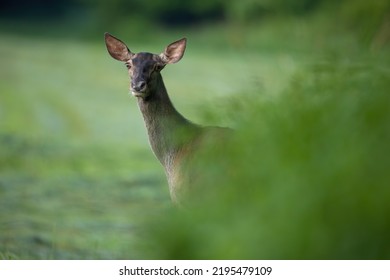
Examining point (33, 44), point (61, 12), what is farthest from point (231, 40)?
point (61, 12)

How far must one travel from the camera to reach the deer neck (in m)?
5.85

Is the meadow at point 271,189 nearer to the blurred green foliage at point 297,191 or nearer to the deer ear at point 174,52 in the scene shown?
the blurred green foliage at point 297,191

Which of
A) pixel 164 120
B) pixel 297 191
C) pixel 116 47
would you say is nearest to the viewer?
pixel 297 191

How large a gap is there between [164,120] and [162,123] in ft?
0.07

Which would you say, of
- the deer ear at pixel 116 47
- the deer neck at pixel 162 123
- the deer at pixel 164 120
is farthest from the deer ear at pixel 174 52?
the deer ear at pixel 116 47

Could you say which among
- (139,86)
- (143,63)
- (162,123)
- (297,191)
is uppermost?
(143,63)

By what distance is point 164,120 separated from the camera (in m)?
5.93

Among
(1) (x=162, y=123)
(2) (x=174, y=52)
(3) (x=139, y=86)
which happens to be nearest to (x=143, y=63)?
(3) (x=139, y=86)

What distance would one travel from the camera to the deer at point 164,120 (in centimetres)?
557

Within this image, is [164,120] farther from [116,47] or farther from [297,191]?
[297,191]

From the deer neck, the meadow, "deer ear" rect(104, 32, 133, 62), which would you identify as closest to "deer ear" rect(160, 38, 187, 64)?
the deer neck

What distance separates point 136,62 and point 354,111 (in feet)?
6.22

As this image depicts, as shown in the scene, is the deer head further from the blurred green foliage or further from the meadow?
the blurred green foliage

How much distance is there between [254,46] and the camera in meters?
17.5
